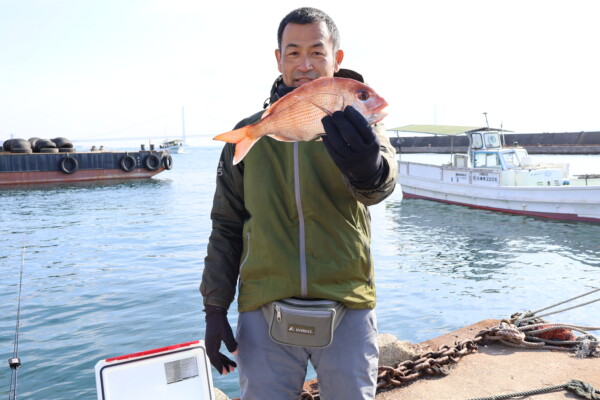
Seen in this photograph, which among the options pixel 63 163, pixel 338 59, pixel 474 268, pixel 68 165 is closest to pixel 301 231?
pixel 338 59

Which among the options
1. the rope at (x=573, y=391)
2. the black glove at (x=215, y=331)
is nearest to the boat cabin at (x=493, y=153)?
the rope at (x=573, y=391)

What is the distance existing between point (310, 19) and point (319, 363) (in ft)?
A: 4.46

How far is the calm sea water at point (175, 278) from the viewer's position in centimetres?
740

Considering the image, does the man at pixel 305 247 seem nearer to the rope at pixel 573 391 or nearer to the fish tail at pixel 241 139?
the fish tail at pixel 241 139

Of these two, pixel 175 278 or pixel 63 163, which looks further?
pixel 63 163

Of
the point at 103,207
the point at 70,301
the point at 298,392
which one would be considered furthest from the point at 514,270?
the point at 103,207

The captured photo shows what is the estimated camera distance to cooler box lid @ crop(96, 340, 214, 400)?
2171 millimetres

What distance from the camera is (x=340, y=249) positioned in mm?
1944

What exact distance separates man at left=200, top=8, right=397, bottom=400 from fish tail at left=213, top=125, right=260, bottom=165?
0.80 feet

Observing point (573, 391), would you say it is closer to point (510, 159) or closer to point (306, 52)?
point (306, 52)

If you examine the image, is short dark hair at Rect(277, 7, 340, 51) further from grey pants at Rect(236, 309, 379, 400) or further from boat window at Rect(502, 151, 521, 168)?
boat window at Rect(502, 151, 521, 168)

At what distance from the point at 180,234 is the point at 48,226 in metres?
5.77

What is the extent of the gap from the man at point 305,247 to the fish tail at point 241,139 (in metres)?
0.24

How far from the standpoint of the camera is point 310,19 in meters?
1.99
